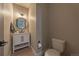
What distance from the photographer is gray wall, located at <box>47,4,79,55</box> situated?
116 cm

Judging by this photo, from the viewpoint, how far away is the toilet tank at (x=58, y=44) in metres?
1.19

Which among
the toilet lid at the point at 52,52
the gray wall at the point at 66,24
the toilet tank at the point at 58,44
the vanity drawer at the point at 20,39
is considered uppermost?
the gray wall at the point at 66,24

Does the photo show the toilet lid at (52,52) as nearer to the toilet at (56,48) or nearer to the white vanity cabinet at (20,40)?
the toilet at (56,48)

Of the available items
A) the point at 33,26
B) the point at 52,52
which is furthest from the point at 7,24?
the point at 52,52

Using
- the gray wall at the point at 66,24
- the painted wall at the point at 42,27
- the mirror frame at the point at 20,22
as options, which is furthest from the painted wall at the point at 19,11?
the gray wall at the point at 66,24

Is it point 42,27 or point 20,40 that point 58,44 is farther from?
point 20,40

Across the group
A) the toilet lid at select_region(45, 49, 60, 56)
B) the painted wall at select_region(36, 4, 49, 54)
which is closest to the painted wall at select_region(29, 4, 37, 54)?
the painted wall at select_region(36, 4, 49, 54)

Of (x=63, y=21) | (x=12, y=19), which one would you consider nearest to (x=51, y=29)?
(x=63, y=21)

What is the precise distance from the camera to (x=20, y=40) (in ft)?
3.93

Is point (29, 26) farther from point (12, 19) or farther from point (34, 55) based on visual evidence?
point (34, 55)

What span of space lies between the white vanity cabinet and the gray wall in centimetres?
29

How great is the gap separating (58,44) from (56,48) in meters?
0.06

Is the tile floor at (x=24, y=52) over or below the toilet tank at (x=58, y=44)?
below

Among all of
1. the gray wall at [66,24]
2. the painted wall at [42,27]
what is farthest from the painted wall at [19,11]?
the gray wall at [66,24]
